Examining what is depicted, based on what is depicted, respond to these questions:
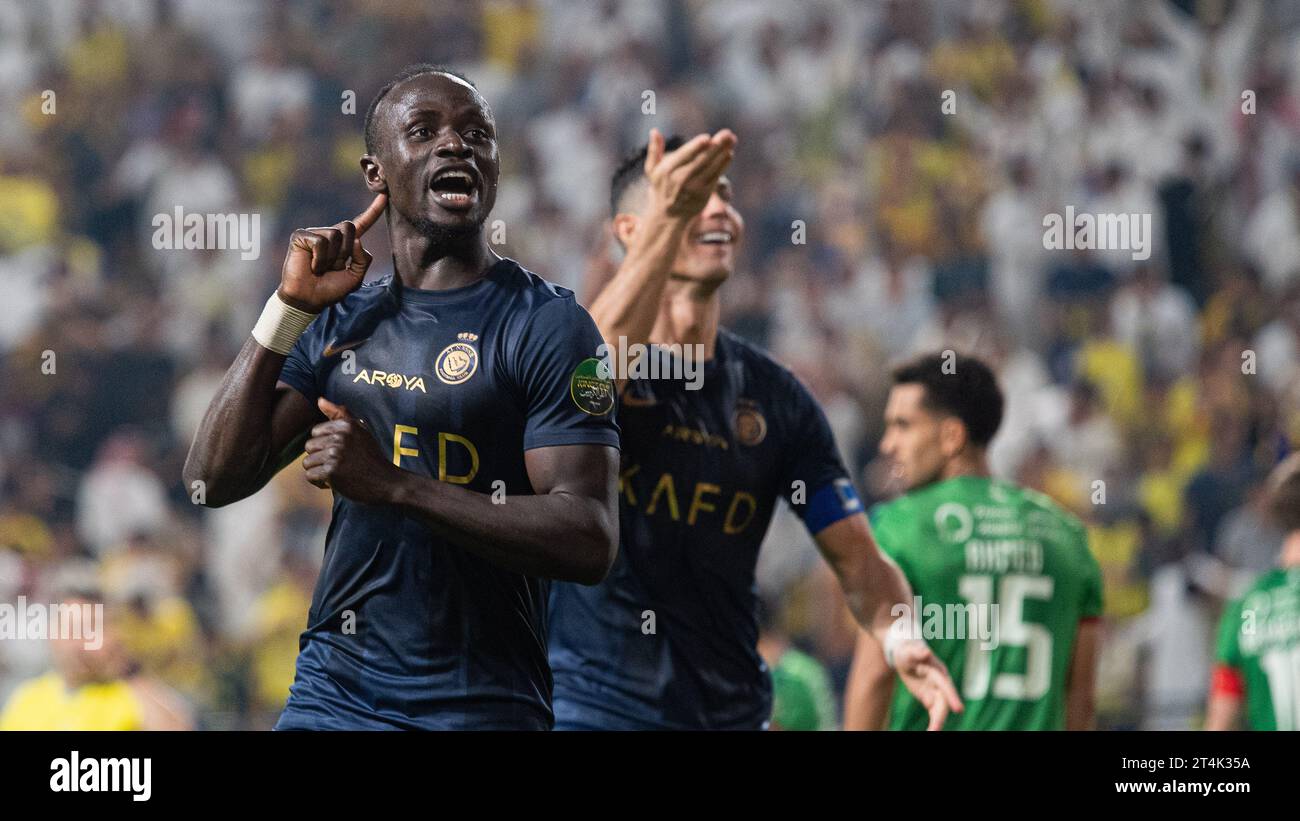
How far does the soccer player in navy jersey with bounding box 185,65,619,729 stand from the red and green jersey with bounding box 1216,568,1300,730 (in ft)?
10.7

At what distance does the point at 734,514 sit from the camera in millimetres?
4531

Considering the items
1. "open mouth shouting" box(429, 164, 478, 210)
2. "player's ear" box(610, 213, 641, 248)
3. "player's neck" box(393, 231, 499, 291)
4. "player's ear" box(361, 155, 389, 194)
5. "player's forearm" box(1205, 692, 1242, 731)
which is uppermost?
"player's ear" box(610, 213, 641, 248)

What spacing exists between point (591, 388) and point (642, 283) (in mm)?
1017

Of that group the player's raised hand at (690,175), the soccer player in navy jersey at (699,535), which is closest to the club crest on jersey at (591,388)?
the player's raised hand at (690,175)

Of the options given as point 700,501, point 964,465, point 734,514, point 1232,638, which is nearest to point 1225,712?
point 1232,638

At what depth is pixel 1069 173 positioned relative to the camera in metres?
11.2

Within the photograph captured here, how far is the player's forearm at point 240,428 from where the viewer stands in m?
3.21

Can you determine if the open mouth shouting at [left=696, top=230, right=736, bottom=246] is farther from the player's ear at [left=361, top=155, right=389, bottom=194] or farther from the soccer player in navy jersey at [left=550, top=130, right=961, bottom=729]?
the player's ear at [left=361, top=155, right=389, bottom=194]

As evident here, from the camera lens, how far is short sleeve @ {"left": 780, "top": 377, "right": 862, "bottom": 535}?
461cm

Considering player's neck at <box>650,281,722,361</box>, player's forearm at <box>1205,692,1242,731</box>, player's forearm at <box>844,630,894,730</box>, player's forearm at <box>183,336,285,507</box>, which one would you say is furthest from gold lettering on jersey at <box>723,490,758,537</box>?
player's forearm at <box>1205,692,1242,731</box>

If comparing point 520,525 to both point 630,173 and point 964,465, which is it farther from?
point 964,465

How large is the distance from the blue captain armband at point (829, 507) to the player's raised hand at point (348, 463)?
185cm

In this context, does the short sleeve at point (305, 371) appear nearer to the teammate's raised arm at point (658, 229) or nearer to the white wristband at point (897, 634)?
the teammate's raised arm at point (658, 229)

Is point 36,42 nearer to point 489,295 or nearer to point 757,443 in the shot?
point 757,443
